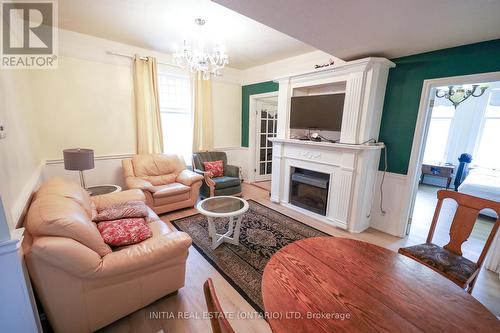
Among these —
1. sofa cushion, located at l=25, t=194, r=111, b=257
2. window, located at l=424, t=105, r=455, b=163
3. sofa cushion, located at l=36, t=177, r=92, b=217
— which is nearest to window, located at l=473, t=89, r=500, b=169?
window, located at l=424, t=105, r=455, b=163

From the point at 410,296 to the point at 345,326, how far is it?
40 cm

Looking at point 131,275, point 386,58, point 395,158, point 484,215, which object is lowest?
point 484,215

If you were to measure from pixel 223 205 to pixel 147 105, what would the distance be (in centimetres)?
243

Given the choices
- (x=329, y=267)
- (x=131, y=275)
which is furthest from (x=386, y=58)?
(x=131, y=275)

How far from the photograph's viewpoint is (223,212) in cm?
230

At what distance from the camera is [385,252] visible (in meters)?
1.25

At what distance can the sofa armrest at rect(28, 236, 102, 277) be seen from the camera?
3.65 ft

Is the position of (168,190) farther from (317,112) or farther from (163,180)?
(317,112)

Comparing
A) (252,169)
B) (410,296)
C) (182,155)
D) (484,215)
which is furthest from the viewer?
(252,169)

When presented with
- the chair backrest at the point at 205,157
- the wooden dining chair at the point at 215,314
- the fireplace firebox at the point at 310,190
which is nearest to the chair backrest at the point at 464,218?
the fireplace firebox at the point at 310,190

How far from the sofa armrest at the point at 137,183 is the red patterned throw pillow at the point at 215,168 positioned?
120 centimetres

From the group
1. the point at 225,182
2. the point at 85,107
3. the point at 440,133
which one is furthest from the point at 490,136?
the point at 85,107

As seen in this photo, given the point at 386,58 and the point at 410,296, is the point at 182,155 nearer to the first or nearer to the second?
the point at 386,58

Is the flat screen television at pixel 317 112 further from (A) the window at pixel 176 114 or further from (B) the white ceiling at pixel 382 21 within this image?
(A) the window at pixel 176 114
